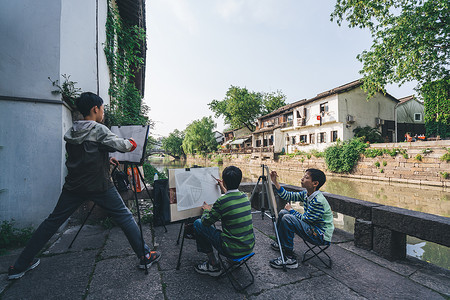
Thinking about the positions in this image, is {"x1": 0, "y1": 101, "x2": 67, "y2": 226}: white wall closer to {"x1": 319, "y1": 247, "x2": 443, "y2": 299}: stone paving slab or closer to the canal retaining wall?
{"x1": 319, "y1": 247, "x2": 443, "y2": 299}: stone paving slab

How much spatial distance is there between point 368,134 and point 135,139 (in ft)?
70.4

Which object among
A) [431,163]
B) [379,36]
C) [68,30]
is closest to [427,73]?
[379,36]

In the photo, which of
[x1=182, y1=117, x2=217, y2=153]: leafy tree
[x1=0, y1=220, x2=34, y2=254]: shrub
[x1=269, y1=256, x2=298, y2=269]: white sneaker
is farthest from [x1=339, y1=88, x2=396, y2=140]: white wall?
[x1=182, y1=117, x2=217, y2=153]: leafy tree

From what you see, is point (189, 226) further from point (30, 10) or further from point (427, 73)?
point (427, 73)

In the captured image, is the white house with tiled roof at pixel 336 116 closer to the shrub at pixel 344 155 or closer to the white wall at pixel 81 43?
the shrub at pixel 344 155

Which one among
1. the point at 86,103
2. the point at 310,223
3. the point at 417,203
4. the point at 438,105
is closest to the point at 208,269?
the point at 310,223

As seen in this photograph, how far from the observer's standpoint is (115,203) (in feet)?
7.14

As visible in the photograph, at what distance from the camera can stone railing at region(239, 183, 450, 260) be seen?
2121 mm

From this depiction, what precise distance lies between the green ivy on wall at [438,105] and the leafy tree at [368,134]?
399 centimetres

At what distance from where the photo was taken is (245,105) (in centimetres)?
3222

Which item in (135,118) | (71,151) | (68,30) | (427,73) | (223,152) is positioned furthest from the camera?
(223,152)

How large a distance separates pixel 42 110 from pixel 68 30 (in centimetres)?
144

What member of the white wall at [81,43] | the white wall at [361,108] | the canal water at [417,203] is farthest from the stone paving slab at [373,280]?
the white wall at [361,108]

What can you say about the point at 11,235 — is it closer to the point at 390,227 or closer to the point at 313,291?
the point at 313,291
